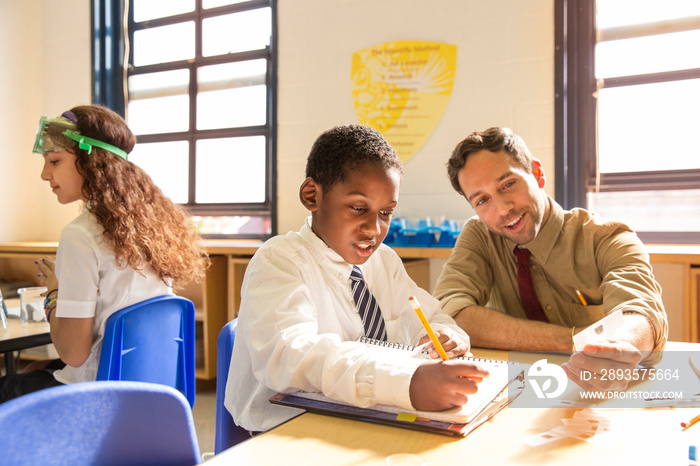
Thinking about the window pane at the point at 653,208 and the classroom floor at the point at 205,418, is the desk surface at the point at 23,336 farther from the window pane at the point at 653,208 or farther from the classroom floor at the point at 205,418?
the window pane at the point at 653,208

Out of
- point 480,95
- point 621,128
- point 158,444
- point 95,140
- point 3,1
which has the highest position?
point 3,1

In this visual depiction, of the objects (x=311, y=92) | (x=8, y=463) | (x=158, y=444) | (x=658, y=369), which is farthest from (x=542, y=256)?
(x=311, y=92)

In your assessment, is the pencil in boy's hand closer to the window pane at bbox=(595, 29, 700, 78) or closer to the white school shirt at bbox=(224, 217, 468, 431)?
the white school shirt at bbox=(224, 217, 468, 431)

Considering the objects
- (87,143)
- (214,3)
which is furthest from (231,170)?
(87,143)

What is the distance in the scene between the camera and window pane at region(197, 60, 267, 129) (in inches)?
150

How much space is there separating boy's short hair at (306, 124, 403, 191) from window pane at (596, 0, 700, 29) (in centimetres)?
239

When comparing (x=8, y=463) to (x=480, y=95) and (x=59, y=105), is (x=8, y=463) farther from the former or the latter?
(x=59, y=105)

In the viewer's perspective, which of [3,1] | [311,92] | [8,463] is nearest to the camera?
[8,463]

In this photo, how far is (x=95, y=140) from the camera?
1.91 metres

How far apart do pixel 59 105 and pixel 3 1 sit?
84 centimetres

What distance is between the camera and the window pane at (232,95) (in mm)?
3814

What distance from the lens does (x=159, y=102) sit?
416 centimetres

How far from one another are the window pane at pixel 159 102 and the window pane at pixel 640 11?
2778 millimetres

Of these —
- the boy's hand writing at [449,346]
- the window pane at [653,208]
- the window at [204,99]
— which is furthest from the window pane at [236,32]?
the boy's hand writing at [449,346]
